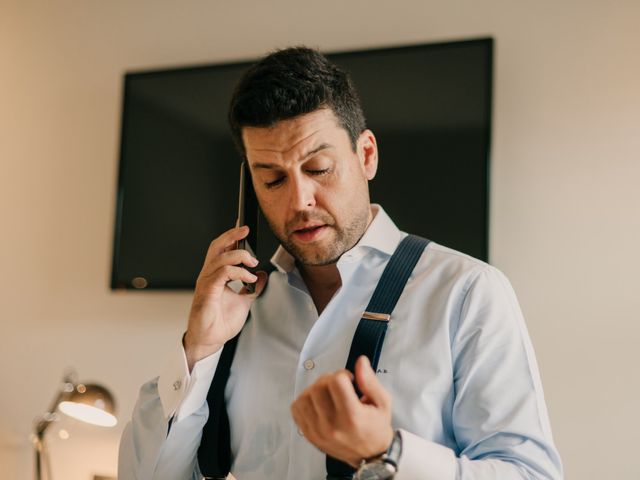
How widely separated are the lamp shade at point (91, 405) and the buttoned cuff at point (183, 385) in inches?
37.6

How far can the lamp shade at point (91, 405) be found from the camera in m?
2.29

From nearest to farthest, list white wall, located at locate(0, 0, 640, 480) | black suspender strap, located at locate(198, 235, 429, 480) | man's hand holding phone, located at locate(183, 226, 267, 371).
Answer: black suspender strap, located at locate(198, 235, 429, 480)
man's hand holding phone, located at locate(183, 226, 267, 371)
white wall, located at locate(0, 0, 640, 480)

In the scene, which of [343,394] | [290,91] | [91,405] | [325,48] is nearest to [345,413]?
[343,394]

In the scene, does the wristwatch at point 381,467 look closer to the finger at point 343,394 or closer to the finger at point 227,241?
the finger at point 343,394

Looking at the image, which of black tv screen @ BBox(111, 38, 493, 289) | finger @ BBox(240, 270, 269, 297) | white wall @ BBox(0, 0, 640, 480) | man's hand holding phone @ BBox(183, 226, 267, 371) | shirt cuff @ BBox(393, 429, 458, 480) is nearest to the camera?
shirt cuff @ BBox(393, 429, 458, 480)

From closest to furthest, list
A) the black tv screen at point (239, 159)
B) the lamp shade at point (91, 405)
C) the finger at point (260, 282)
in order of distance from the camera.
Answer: the finger at point (260, 282) < the black tv screen at point (239, 159) < the lamp shade at point (91, 405)

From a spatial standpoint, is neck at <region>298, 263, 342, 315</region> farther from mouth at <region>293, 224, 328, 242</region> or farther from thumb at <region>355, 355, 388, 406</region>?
thumb at <region>355, 355, 388, 406</region>

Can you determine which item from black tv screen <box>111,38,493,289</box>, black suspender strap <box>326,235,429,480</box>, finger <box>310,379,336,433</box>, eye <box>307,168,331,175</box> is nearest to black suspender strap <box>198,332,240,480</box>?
black suspender strap <box>326,235,429,480</box>

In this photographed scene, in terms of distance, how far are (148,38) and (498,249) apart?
1.47 metres

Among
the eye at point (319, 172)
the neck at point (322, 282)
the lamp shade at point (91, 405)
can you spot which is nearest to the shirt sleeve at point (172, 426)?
the neck at point (322, 282)

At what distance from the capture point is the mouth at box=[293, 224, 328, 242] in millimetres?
1440

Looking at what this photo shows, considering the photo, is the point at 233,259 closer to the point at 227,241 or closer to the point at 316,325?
the point at 227,241

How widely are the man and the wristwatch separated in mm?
Result: 186

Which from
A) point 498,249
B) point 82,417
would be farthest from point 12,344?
point 498,249
